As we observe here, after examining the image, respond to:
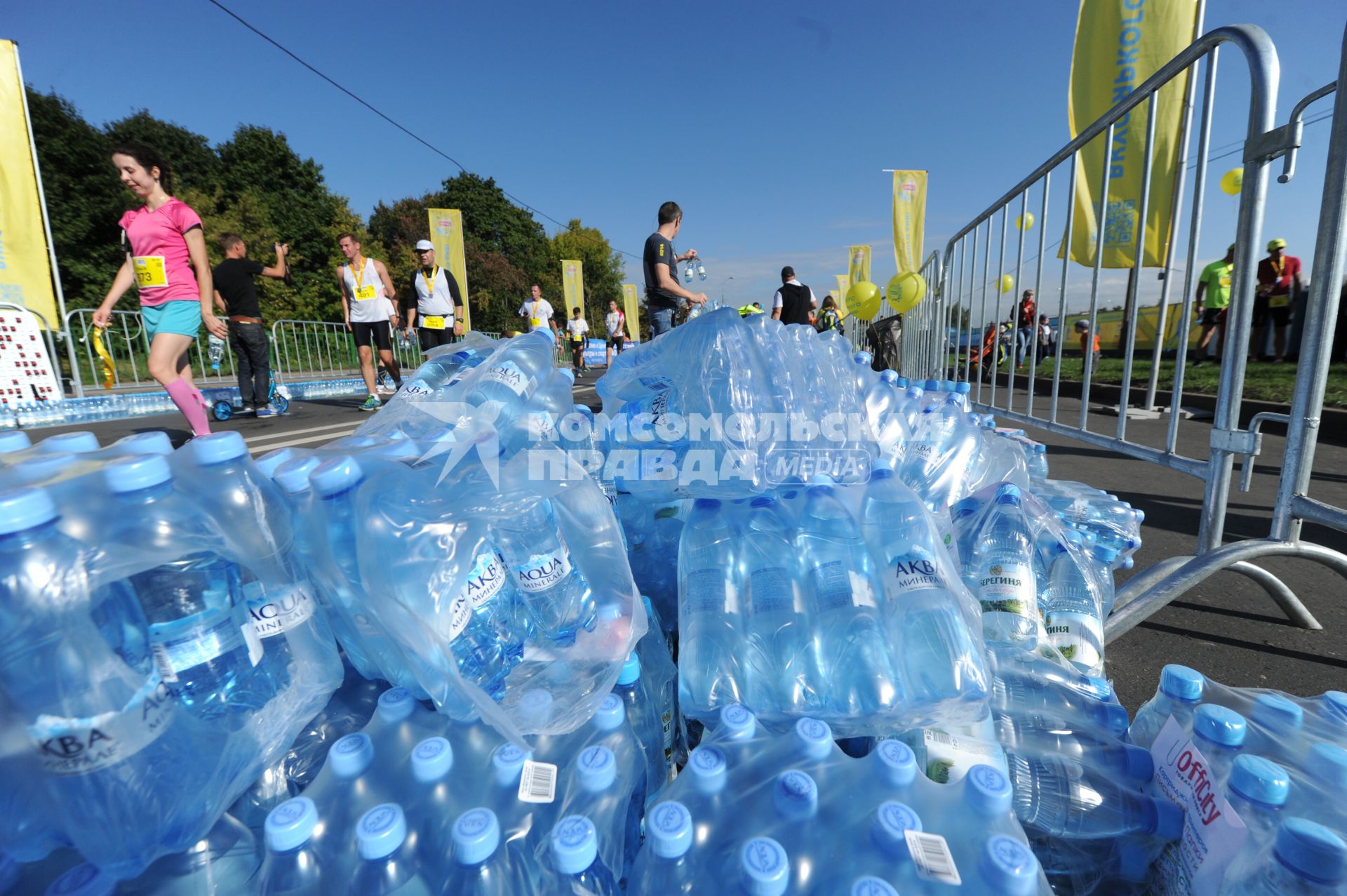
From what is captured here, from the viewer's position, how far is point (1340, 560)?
1942 millimetres

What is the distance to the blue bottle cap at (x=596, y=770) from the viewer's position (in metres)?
0.96

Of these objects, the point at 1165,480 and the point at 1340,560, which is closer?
the point at 1340,560

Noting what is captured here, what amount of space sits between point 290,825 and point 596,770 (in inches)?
17.8

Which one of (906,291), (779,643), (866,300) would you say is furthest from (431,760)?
(866,300)

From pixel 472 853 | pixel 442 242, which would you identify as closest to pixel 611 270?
pixel 442 242

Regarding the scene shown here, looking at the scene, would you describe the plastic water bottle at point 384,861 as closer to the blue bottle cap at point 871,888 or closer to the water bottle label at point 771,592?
the blue bottle cap at point 871,888

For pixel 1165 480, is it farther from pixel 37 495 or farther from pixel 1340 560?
pixel 37 495

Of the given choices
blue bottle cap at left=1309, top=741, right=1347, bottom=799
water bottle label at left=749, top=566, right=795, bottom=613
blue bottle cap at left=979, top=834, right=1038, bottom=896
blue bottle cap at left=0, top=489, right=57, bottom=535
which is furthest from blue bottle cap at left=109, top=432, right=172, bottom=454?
blue bottle cap at left=1309, top=741, right=1347, bottom=799

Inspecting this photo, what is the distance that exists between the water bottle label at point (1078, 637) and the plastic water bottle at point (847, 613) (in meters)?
0.56

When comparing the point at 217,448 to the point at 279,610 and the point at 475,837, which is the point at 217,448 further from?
the point at 475,837

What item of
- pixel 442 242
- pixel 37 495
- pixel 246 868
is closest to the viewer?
pixel 37 495

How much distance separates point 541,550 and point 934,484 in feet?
5.68

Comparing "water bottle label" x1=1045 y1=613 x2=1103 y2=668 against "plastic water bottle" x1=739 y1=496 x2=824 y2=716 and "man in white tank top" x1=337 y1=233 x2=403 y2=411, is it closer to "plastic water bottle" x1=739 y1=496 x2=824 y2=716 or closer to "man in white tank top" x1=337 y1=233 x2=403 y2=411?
"plastic water bottle" x1=739 y1=496 x2=824 y2=716

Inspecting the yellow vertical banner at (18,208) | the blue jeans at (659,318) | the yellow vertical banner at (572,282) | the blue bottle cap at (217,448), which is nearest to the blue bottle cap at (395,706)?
the blue bottle cap at (217,448)
